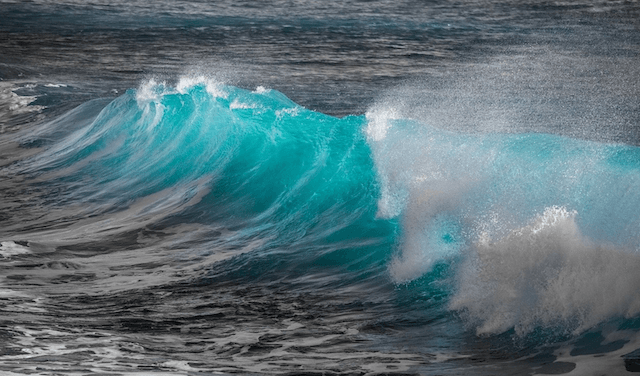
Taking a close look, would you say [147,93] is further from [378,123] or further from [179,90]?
[378,123]

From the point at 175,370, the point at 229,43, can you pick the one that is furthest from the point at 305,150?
the point at 229,43

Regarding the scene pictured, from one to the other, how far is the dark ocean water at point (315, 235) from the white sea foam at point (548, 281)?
0.04 feet

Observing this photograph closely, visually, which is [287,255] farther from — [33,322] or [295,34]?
[295,34]

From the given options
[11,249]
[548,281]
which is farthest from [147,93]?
[548,281]

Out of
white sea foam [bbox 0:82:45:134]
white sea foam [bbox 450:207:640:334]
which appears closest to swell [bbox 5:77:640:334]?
white sea foam [bbox 450:207:640:334]

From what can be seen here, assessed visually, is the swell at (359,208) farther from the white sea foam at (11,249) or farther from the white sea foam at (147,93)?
the white sea foam at (147,93)

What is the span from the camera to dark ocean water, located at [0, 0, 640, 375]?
17.8ft

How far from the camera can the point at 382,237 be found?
776 centimetres

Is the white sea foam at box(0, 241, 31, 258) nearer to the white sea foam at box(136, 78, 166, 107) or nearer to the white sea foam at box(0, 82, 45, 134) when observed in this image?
the white sea foam at box(136, 78, 166, 107)

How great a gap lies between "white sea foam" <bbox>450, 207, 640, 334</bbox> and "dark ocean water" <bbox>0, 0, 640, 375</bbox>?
12 mm

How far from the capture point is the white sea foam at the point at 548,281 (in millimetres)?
5371

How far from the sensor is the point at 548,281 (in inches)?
223

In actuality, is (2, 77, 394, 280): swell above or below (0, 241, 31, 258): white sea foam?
above

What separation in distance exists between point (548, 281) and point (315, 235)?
292 centimetres
